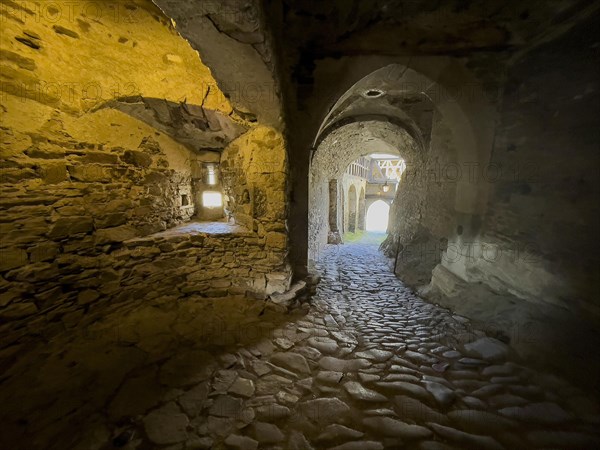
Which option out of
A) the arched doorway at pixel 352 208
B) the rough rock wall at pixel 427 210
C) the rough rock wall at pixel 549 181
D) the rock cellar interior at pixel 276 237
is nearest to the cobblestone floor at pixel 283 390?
the rock cellar interior at pixel 276 237

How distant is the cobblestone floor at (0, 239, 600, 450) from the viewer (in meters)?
1.77

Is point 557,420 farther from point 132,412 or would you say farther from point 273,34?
point 273,34

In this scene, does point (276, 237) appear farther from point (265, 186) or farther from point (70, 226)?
point (70, 226)

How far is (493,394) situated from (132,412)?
3.25m

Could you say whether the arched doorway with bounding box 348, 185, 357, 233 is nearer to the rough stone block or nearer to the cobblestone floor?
the cobblestone floor

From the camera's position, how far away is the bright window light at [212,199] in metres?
5.16

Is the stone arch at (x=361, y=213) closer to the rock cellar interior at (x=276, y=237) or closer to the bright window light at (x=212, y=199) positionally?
the rock cellar interior at (x=276, y=237)

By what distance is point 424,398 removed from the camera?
2123mm

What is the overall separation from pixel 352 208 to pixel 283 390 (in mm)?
16140

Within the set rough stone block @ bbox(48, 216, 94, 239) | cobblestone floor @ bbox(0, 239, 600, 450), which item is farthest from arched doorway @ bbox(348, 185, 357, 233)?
rough stone block @ bbox(48, 216, 94, 239)

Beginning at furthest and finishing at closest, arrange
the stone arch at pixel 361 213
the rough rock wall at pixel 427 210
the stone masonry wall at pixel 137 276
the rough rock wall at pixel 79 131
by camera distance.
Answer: the stone arch at pixel 361 213, the rough rock wall at pixel 427 210, the stone masonry wall at pixel 137 276, the rough rock wall at pixel 79 131

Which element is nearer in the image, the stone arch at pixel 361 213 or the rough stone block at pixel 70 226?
the rough stone block at pixel 70 226

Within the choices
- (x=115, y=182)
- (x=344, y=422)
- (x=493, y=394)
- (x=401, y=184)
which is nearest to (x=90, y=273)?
(x=115, y=182)

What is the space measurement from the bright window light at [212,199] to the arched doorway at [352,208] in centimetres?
1265
